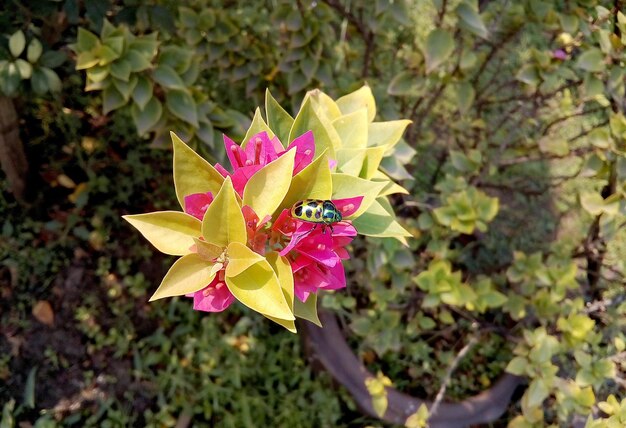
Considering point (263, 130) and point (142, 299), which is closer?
point (263, 130)

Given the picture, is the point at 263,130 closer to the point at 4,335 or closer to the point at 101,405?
the point at 101,405

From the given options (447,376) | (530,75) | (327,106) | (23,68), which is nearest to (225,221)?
(327,106)

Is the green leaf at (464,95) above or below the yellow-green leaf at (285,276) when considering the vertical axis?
below

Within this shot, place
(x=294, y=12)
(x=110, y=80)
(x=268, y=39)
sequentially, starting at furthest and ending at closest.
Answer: (x=268, y=39) < (x=294, y=12) < (x=110, y=80)

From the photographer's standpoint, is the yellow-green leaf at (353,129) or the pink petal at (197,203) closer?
the pink petal at (197,203)

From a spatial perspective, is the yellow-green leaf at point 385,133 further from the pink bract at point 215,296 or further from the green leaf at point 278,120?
the pink bract at point 215,296

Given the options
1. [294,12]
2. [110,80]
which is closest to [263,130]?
[110,80]

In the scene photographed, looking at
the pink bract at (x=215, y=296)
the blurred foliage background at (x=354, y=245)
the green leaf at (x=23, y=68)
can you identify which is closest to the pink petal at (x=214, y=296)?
the pink bract at (x=215, y=296)
